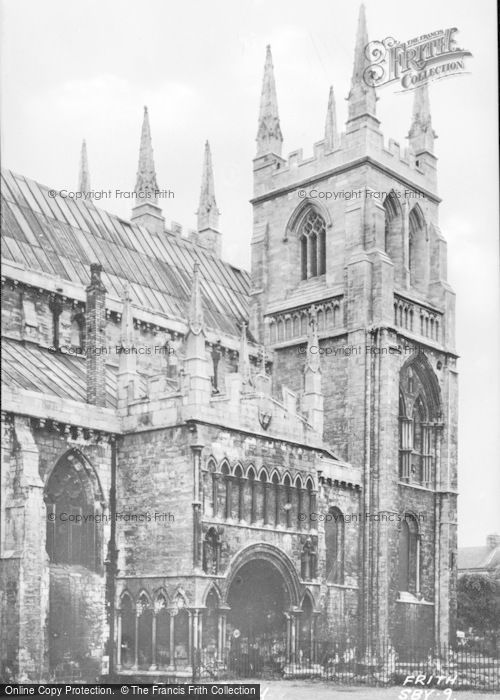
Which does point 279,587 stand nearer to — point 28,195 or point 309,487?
point 309,487

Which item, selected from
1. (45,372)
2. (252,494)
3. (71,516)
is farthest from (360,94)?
(71,516)

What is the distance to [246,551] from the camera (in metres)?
30.8

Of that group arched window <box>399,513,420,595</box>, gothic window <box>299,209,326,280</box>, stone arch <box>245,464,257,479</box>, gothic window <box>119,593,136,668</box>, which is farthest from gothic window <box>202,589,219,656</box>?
gothic window <box>299,209,326,280</box>

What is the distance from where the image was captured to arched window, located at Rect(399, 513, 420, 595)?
41375mm

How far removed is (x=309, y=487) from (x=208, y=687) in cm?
864

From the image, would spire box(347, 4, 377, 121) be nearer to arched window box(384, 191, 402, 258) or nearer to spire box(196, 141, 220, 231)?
arched window box(384, 191, 402, 258)

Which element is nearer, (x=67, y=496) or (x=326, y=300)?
(x=67, y=496)

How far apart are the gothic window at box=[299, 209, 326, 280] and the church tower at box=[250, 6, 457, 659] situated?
5 centimetres

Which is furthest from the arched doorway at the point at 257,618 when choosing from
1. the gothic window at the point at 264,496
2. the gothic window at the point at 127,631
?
the gothic window at the point at 127,631

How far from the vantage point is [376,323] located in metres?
40.5

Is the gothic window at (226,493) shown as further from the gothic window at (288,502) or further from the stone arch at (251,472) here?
the gothic window at (288,502)

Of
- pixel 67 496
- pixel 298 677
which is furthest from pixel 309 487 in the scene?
pixel 67 496
